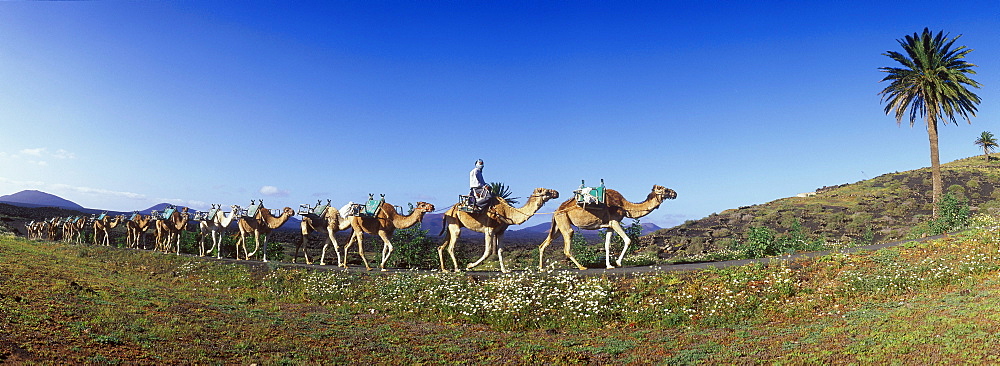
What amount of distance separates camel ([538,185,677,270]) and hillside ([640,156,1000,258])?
20.3 m

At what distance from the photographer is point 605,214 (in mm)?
19578

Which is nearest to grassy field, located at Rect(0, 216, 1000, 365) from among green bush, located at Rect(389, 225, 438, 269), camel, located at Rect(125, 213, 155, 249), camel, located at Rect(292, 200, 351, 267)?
camel, located at Rect(292, 200, 351, 267)

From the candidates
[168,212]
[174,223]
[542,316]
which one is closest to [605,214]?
[542,316]

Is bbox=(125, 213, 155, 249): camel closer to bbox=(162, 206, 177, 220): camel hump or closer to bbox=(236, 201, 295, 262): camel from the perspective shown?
bbox=(162, 206, 177, 220): camel hump

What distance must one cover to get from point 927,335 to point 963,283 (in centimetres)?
644

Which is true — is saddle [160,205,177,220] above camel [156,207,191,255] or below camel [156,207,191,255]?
above

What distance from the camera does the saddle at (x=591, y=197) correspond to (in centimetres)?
1898

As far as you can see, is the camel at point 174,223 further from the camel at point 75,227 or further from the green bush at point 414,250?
the green bush at point 414,250

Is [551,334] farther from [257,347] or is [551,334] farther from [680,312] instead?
[257,347]

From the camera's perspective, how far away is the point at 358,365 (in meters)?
9.89

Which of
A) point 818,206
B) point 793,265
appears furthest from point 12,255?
point 818,206

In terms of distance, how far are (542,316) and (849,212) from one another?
53393 mm

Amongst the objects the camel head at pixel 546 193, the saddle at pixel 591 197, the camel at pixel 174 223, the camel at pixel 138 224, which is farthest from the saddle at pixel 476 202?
the camel at pixel 138 224

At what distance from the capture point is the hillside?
144ft
